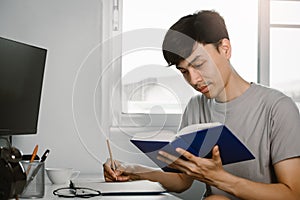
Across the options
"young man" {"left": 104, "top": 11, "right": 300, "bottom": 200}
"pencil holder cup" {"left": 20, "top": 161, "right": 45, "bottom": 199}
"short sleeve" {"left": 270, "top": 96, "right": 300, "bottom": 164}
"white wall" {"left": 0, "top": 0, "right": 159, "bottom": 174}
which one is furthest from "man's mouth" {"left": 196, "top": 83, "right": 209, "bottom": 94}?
"white wall" {"left": 0, "top": 0, "right": 159, "bottom": 174}

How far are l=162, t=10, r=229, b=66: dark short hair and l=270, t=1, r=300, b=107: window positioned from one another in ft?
3.07

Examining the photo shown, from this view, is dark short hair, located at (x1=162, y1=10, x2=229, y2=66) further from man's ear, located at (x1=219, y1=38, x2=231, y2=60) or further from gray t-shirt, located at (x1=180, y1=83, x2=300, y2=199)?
gray t-shirt, located at (x1=180, y1=83, x2=300, y2=199)

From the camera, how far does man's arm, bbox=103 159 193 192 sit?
66.3 inches

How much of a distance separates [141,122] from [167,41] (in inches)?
31.8

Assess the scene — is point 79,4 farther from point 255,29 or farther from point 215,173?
point 215,173

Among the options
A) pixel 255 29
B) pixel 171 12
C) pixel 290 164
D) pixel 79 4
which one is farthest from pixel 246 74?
pixel 290 164

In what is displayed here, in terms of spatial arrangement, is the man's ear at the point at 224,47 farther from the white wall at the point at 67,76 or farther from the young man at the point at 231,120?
the white wall at the point at 67,76

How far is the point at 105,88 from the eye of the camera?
2.18 meters

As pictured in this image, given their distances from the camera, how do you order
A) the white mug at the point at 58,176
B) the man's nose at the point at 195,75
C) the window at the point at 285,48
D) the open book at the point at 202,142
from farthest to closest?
the window at the point at 285,48 < the white mug at the point at 58,176 < the man's nose at the point at 195,75 < the open book at the point at 202,142

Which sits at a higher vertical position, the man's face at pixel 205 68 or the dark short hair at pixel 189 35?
the dark short hair at pixel 189 35

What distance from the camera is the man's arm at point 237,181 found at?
141cm

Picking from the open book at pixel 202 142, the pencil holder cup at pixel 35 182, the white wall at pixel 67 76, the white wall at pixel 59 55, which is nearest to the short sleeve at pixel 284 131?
the open book at pixel 202 142

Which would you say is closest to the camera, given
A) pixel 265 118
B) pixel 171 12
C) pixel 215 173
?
pixel 215 173

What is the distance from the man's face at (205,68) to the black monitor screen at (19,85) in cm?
59
